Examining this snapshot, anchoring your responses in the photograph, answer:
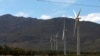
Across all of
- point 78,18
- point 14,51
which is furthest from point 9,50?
point 78,18

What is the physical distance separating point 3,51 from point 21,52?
4378mm

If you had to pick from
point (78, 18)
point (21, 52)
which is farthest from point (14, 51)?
point (78, 18)

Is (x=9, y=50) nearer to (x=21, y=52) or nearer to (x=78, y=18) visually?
(x=21, y=52)

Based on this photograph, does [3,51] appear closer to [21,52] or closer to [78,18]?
[21,52]

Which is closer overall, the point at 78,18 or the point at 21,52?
the point at 78,18

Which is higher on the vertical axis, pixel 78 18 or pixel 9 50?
pixel 78 18

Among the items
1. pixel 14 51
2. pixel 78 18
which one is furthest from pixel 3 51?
pixel 78 18

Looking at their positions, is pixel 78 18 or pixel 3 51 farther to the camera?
pixel 3 51

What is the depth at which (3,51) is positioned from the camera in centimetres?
6606

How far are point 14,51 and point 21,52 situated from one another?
5.07 feet

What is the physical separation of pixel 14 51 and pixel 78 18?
20.3m

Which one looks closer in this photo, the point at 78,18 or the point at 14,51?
the point at 78,18

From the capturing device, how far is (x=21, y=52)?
68.8 metres

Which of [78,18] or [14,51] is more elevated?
[78,18]
